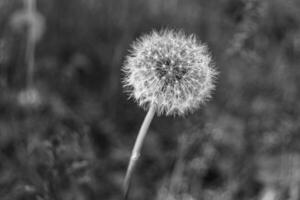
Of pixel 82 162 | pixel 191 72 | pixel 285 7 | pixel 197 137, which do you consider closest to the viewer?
pixel 191 72

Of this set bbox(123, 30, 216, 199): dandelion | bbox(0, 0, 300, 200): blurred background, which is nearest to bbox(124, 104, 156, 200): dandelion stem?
bbox(123, 30, 216, 199): dandelion

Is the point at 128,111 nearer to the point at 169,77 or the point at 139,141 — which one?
the point at 169,77

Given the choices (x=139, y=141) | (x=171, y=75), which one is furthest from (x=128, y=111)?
(x=139, y=141)

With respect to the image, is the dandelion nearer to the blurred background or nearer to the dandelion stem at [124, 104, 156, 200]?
the dandelion stem at [124, 104, 156, 200]

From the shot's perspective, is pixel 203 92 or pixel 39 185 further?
pixel 39 185

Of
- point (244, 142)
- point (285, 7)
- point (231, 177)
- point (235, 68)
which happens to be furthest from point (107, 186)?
point (285, 7)

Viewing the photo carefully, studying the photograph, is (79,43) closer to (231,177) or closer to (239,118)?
(239,118)

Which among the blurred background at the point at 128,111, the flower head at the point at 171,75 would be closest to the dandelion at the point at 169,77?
the flower head at the point at 171,75
